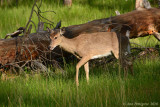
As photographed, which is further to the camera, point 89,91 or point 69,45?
point 69,45

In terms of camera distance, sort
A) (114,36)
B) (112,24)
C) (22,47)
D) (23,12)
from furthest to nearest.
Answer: (23,12) < (112,24) < (22,47) < (114,36)

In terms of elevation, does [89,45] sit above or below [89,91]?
above

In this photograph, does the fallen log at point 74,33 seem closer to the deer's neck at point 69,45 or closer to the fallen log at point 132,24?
the fallen log at point 132,24

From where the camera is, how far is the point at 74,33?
7242 mm

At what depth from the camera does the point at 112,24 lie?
7.29m

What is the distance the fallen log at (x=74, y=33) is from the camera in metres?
6.77

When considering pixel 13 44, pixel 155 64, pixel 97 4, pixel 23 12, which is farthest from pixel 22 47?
pixel 97 4

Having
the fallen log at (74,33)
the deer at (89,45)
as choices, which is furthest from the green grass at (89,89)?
the fallen log at (74,33)

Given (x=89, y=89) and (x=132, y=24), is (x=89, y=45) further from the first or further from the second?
(x=132, y=24)

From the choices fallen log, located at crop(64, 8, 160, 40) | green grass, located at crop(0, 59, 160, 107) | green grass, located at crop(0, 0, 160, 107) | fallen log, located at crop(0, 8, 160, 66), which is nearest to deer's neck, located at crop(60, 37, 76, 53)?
green grass, located at crop(0, 0, 160, 107)

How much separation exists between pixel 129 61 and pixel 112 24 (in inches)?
54.0

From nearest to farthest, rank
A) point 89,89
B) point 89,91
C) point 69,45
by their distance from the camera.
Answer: point 89,91 → point 89,89 → point 69,45

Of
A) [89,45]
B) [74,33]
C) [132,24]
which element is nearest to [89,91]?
[89,45]

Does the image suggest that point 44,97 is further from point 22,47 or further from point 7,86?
point 22,47
